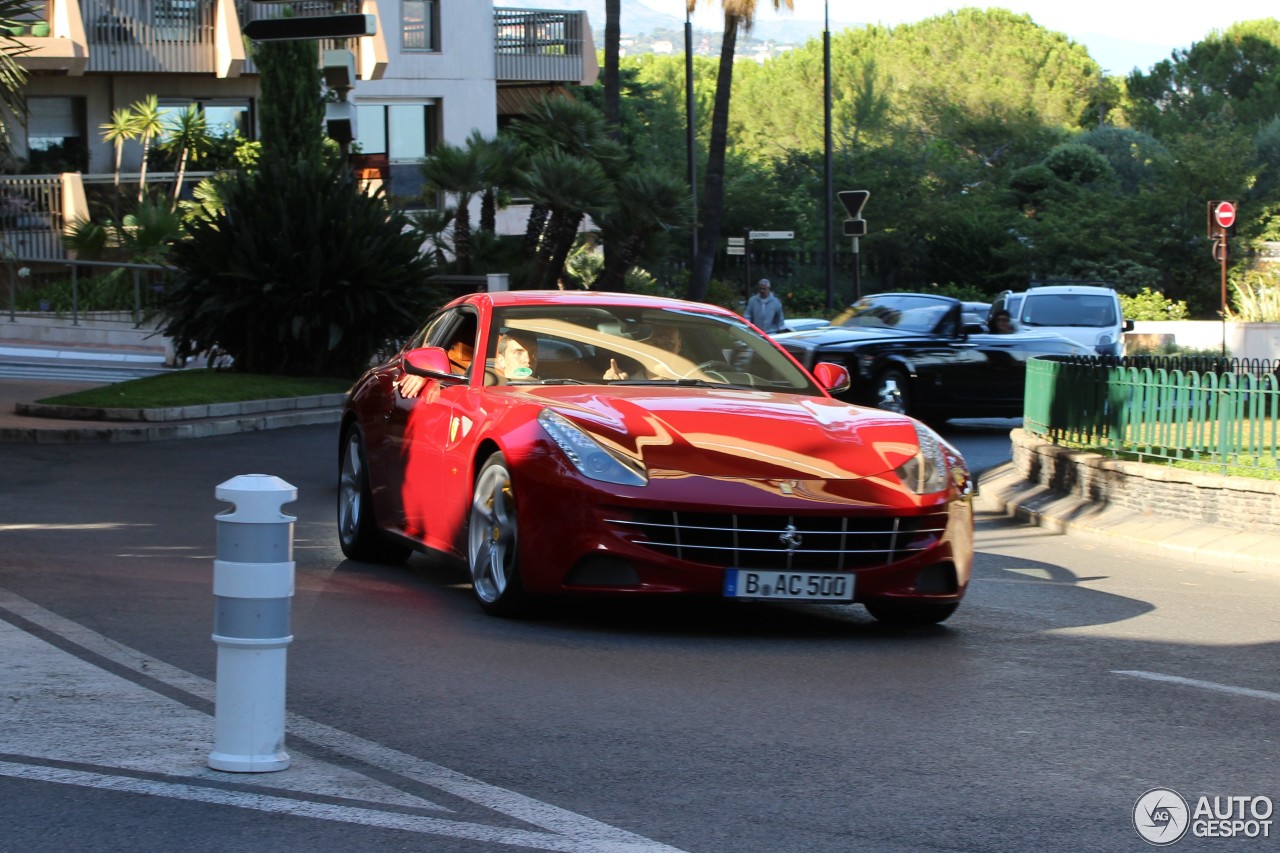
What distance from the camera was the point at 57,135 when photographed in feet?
127

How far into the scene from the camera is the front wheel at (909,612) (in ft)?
27.6

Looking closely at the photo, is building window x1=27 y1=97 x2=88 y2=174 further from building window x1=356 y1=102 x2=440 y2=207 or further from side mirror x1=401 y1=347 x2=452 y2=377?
side mirror x1=401 y1=347 x2=452 y2=377

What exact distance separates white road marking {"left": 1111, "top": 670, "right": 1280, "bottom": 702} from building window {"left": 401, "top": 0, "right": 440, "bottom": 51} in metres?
39.9

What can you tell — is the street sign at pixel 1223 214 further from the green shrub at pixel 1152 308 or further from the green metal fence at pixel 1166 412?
the green metal fence at pixel 1166 412

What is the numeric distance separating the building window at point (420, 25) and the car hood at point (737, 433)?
38131 millimetres

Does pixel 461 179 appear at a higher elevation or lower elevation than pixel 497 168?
lower

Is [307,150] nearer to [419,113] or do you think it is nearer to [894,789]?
[419,113]

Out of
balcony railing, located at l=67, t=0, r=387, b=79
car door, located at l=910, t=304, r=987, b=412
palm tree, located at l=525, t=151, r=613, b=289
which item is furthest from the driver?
balcony railing, located at l=67, t=0, r=387, b=79

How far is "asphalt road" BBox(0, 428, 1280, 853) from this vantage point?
15.8 ft

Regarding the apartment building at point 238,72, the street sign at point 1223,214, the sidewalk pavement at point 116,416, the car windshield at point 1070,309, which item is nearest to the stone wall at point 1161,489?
the sidewalk pavement at point 116,416

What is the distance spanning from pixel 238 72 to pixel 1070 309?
63.3 feet

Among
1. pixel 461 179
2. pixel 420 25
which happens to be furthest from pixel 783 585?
pixel 420 25

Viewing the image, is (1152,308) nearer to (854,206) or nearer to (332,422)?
(854,206)

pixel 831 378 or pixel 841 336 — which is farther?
pixel 841 336
